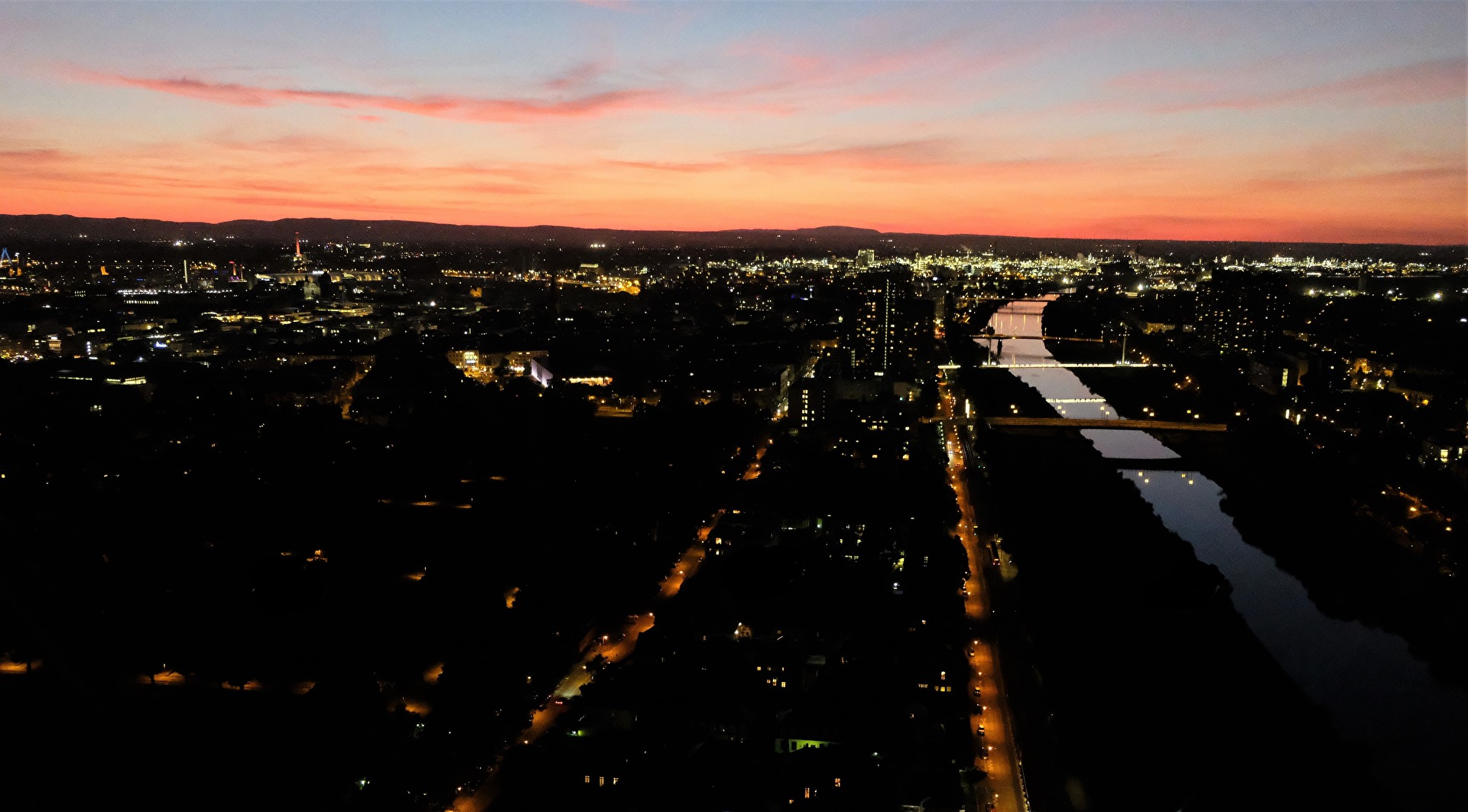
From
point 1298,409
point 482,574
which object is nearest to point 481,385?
point 482,574

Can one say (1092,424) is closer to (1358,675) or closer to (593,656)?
(1358,675)

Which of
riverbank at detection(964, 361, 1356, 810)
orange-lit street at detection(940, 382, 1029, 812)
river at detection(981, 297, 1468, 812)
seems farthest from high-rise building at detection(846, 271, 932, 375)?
orange-lit street at detection(940, 382, 1029, 812)

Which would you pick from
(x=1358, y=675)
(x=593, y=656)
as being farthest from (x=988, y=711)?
(x=1358, y=675)

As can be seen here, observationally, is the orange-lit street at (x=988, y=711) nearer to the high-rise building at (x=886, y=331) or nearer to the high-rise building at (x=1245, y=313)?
the high-rise building at (x=886, y=331)

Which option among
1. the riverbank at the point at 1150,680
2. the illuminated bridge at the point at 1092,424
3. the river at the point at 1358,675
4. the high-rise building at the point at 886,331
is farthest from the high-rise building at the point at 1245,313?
the riverbank at the point at 1150,680

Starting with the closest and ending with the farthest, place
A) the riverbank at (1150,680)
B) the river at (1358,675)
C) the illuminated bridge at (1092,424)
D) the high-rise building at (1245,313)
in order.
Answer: the riverbank at (1150,680) → the river at (1358,675) → the illuminated bridge at (1092,424) → the high-rise building at (1245,313)

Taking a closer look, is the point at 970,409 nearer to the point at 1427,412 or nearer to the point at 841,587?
the point at 1427,412
